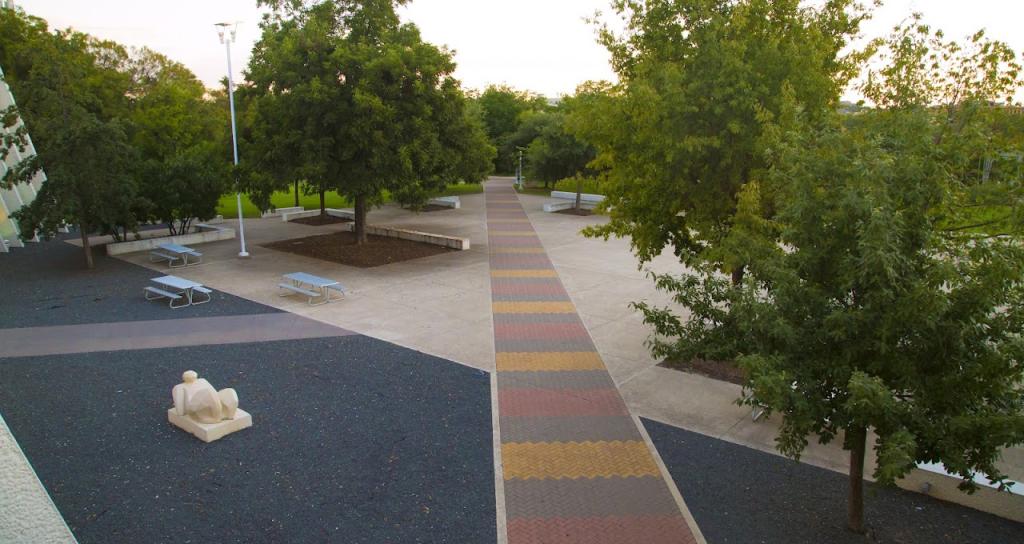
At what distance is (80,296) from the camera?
15.8m

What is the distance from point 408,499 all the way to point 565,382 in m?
3.99

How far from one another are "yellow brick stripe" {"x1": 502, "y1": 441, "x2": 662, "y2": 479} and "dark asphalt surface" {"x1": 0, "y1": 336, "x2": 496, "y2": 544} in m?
0.39

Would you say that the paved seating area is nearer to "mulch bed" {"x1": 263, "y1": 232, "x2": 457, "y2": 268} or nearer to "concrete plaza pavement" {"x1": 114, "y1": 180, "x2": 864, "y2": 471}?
"concrete plaza pavement" {"x1": 114, "y1": 180, "x2": 864, "y2": 471}

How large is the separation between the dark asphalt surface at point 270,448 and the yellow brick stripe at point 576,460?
1.29ft

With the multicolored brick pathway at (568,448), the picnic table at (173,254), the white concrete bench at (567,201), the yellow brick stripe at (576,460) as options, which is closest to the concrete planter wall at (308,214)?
the picnic table at (173,254)

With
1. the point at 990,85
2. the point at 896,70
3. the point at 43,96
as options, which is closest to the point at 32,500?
the point at 896,70

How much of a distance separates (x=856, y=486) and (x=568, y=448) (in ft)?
10.9

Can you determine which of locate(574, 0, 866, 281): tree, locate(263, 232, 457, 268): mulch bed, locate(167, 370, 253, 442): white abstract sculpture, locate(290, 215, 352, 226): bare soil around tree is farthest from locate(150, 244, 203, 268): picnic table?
locate(574, 0, 866, 281): tree

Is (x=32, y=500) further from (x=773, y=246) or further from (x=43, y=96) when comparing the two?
(x=43, y=96)

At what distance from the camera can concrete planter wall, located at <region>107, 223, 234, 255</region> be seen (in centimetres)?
2158

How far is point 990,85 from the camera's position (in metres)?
8.05

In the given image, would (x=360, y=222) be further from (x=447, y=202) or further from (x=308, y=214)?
(x=447, y=202)

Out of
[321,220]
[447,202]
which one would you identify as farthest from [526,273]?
[447,202]

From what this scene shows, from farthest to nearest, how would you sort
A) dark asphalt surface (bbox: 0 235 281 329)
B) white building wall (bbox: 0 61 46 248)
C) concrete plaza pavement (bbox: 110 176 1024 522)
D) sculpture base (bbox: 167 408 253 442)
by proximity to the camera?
white building wall (bbox: 0 61 46 248) → dark asphalt surface (bbox: 0 235 281 329) → concrete plaza pavement (bbox: 110 176 1024 522) → sculpture base (bbox: 167 408 253 442)
